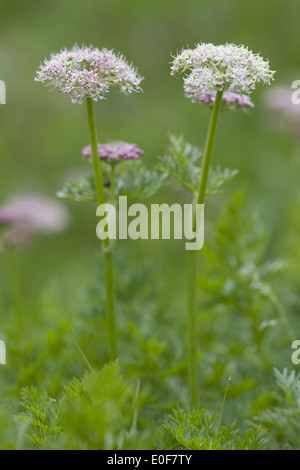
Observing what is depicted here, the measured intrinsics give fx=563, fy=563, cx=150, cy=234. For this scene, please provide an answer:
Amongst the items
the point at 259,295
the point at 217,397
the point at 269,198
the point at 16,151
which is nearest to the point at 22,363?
the point at 217,397

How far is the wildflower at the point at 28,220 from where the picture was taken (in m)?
2.44

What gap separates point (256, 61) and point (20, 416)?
3.51ft

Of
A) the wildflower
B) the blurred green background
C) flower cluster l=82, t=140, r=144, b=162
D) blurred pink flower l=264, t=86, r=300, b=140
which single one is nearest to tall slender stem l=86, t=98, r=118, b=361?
flower cluster l=82, t=140, r=144, b=162

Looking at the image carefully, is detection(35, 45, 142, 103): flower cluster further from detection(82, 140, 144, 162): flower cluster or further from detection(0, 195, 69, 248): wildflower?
detection(0, 195, 69, 248): wildflower

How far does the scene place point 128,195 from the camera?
1693mm

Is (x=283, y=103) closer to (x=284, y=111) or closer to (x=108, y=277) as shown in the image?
(x=284, y=111)

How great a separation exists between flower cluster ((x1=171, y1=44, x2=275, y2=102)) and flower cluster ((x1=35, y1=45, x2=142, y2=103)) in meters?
0.14

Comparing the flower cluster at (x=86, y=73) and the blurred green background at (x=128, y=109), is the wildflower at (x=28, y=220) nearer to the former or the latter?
the blurred green background at (x=128, y=109)

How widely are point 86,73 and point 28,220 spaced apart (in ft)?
4.72

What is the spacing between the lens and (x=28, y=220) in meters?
2.72

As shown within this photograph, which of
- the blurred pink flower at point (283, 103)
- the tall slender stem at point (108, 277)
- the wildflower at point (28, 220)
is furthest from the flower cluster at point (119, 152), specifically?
the blurred pink flower at point (283, 103)

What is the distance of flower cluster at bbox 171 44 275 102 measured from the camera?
1352 mm

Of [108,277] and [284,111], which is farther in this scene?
[284,111]

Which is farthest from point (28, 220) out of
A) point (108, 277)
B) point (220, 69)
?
point (220, 69)
